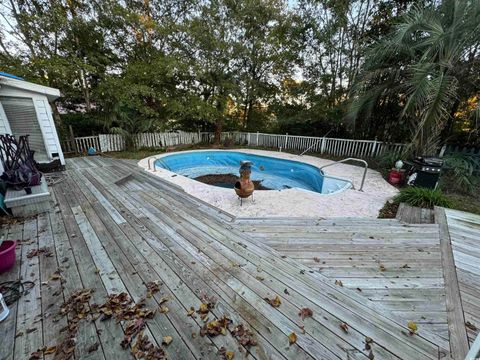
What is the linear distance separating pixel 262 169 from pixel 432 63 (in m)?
5.88

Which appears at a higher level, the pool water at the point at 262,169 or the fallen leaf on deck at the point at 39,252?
the fallen leaf on deck at the point at 39,252

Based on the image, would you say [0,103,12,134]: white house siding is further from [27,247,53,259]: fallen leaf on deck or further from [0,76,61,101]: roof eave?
[27,247,53,259]: fallen leaf on deck

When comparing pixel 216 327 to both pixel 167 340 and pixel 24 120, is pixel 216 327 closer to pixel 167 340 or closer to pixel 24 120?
pixel 167 340

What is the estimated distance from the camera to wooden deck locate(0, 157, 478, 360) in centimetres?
121

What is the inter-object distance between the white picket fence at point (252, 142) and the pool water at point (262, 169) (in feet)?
6.65

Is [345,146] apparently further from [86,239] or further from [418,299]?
[86,239]

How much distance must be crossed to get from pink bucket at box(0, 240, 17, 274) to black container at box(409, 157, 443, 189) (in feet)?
21.3

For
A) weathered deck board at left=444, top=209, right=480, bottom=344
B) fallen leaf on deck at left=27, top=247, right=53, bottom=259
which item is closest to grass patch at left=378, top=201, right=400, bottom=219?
weathered deck board at left=444, top=209, right=480, bottom=344

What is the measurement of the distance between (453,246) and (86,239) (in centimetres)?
443

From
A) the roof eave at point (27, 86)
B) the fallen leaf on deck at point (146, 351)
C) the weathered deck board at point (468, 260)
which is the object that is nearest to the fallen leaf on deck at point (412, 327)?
the weathered deck board at point (468, 260)

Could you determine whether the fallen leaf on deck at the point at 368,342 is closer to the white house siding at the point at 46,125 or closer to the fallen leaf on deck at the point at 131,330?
the fallen leaf on deck at the point at 131,330

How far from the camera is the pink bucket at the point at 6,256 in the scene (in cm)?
175

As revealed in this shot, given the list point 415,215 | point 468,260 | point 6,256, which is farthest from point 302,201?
point 6,256

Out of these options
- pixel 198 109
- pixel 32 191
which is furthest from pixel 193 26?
pixel 32 191
